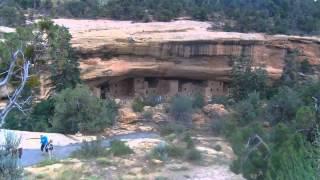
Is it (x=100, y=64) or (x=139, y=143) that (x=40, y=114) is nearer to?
(x=100, y=64)

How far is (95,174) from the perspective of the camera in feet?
40.7

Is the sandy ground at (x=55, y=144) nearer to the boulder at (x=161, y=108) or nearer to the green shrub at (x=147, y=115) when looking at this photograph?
the green shrub at (x=147, y=115)

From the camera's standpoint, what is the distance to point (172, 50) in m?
26.4

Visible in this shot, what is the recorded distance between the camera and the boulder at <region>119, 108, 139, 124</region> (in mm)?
22186

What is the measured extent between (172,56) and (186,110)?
456cm

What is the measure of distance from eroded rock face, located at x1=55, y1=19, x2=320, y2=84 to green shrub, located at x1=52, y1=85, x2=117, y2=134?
4.77 metres

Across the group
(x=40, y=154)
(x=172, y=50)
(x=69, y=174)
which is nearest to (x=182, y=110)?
(x=172, y=50)

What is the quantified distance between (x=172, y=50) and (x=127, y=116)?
5010 millimetres

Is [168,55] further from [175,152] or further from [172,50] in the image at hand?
[175,152]

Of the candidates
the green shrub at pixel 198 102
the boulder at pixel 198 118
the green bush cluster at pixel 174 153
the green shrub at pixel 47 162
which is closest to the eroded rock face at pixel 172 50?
the green shrub at pixel 198 102

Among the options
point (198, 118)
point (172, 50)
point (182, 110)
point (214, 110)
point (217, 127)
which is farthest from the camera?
point (172, 50)

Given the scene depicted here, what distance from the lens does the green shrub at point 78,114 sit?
1969 centimetres

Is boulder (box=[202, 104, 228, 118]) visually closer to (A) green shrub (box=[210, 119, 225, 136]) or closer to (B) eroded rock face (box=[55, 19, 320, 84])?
(A) green shrub (box=[210, 119, 225, 136])

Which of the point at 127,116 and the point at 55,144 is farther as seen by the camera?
the point at 127,116
